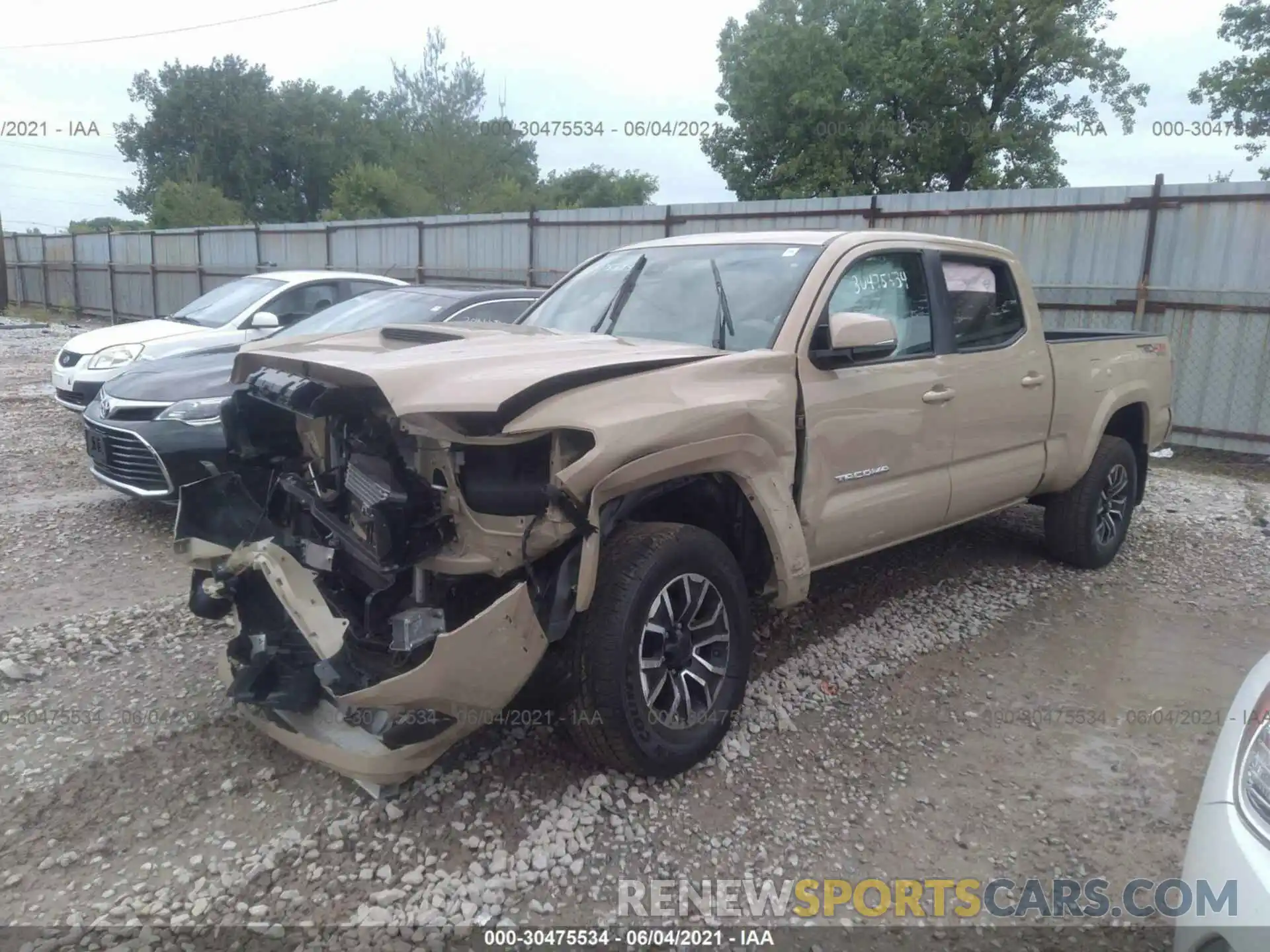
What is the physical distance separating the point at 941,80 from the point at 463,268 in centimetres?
1382

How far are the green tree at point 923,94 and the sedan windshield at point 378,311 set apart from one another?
16.7m

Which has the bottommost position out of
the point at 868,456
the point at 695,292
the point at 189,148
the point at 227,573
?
the point at 227,573

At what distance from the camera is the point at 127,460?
5582mm

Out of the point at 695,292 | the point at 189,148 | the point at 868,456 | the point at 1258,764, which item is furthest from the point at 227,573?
the point at 189,148

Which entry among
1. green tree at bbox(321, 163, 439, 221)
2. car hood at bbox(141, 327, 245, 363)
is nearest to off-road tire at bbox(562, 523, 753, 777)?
car hood at bbox(141, 327, 245, 363)

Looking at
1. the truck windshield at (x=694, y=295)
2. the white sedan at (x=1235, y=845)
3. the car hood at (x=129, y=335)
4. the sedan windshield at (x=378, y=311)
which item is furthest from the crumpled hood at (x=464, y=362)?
the car hood at (x=129, y=335)

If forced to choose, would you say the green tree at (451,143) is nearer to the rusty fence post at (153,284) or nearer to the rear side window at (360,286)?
the rusty fence post at (153,284)

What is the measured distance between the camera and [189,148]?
46188 mm

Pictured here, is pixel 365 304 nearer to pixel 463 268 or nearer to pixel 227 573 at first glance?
pixel 227 573

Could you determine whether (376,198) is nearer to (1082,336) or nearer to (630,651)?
(1082,336)

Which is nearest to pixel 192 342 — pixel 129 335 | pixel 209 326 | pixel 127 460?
pixel 209 326

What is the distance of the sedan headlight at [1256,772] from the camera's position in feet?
6.42

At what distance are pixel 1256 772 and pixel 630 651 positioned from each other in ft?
5.49

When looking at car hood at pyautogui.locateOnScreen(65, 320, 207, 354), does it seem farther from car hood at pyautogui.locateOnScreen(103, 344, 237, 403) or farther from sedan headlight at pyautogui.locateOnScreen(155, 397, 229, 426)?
sedan headlight at pyautogui.locateOnScreen(155, 397, 229, 426)
